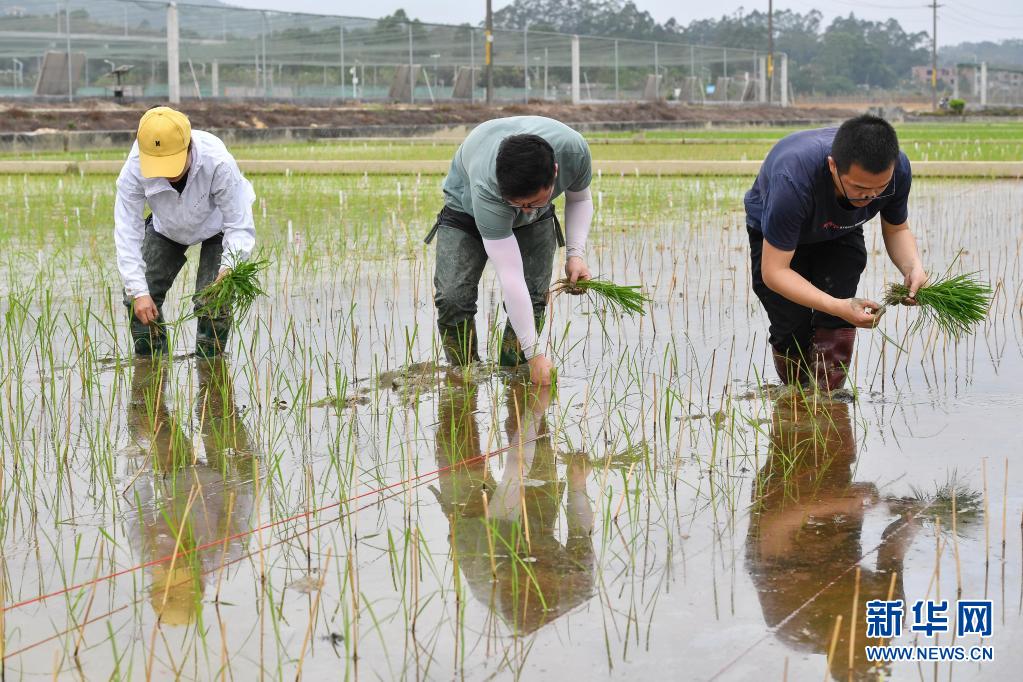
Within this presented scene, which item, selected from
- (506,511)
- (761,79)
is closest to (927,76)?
(761,79)

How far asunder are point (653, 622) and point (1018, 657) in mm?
725

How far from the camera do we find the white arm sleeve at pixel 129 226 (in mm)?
5039

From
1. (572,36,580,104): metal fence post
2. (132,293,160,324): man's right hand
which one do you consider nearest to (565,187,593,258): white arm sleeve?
(132,293,160,324): man's right hand

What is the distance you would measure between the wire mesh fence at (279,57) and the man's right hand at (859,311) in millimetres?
28364

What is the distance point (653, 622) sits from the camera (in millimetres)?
2664

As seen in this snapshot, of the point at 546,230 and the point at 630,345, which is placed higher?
the point at 546,230

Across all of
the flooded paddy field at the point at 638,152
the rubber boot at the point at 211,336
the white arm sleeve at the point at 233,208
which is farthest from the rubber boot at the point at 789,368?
the flooded paddy field at the point at 638,152

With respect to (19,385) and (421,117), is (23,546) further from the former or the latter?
(421,117)

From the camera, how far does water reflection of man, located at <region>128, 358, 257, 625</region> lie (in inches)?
113

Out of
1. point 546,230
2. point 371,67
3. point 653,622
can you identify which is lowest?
point 653,622

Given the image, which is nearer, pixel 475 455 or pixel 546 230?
pixel 475 455

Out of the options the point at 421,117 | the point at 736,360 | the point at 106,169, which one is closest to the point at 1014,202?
the point at 736,360

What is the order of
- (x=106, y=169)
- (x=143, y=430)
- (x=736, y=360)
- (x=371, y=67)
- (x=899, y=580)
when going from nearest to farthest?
(x=899, y=580)
(x=143, y=430)
(x=736, y=360)
(x=106, y=169)
(x=371, y=67)

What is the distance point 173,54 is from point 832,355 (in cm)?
2971
